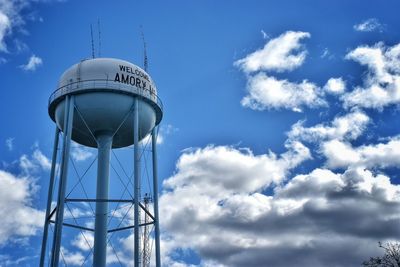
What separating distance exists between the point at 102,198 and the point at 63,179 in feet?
7.88

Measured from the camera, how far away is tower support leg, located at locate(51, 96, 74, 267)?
21320mm

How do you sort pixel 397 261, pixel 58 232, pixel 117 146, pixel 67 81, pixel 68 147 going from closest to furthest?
pixel 58 232 < pixel 68 147 < pixel 67 81 < pixel 117 146 < pixel 397 261

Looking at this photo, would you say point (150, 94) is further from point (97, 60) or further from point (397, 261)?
point (397, 261)

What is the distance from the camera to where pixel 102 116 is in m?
23.9

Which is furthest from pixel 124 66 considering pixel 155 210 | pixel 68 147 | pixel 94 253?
pixel 94 253

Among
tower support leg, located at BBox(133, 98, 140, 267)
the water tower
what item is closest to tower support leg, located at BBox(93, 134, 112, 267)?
the water tower

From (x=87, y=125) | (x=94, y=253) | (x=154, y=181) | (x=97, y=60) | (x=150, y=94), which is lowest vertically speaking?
(x=94, y=253)

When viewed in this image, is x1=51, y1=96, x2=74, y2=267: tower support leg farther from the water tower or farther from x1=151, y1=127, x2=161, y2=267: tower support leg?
x1=151, y1=127, x2=161, y2=267: tower support leg

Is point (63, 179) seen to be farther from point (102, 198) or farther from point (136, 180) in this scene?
point (136, 180)

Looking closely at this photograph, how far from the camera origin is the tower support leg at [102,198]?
23344 mm

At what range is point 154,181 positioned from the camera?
975 inches

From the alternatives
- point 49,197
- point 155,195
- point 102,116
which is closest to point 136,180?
point 155,195

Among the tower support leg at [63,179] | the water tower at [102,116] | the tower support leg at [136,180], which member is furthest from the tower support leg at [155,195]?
the tower support leg at [63,179]

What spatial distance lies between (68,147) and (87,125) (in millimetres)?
1654
